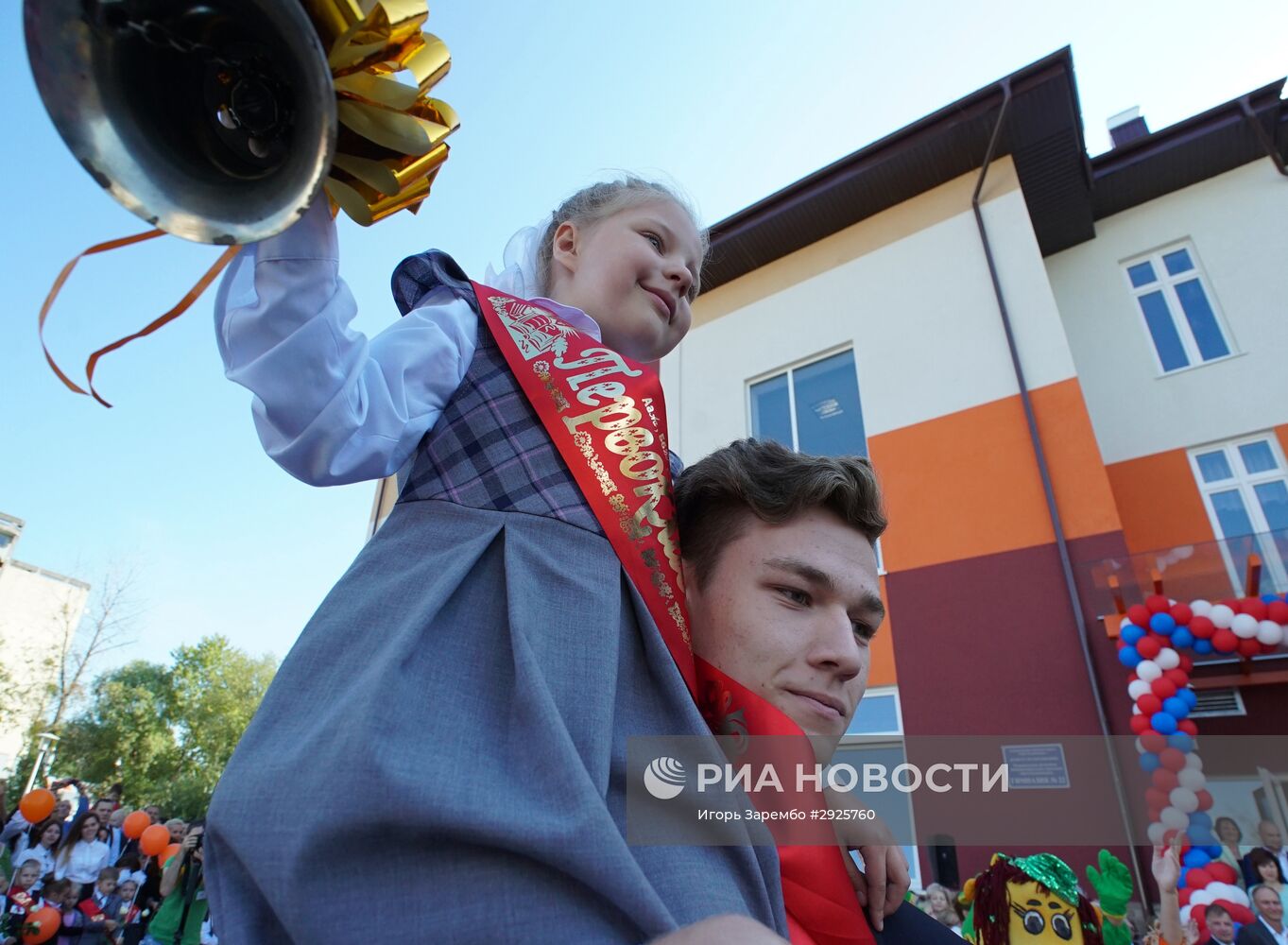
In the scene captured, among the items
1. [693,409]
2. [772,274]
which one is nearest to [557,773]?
[693,409]

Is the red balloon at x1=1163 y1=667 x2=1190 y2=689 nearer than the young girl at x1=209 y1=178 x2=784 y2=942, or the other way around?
the young girl at x1=209 y1=178 x2=784 y2=942

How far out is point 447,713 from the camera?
0.87m

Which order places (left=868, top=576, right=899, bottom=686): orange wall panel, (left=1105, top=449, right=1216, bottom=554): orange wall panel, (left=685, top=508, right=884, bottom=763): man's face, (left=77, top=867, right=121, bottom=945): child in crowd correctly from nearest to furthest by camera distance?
(left=685, top=508, right=884, bottom=763): man's face < (left=77, top=867, right=121, bottom=945): child in crowd < (left=868, top=576, right=899, bottom=686): orange wall panel < (left=1105, top=449, right=1216, bottom=554): orange wall panel

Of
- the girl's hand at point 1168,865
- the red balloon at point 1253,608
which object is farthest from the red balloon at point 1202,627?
the girl's hand at point 1168,865

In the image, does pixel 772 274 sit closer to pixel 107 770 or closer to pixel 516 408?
pixel 516 408

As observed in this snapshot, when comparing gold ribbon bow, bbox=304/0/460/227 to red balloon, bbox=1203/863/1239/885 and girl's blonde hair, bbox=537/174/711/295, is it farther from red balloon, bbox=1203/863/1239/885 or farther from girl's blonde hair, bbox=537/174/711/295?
red balloon, bbox=1203/863/1239/885

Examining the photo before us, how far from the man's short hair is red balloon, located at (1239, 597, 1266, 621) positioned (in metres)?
6.85

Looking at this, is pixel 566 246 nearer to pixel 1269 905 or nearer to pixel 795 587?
pixel 795 587

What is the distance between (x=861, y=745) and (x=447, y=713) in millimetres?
8686

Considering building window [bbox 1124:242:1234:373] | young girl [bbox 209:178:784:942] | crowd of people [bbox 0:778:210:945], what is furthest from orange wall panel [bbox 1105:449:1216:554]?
crowd of people [bbox 0:778:210:945]

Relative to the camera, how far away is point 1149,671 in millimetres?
6805

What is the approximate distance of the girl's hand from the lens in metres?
5.46

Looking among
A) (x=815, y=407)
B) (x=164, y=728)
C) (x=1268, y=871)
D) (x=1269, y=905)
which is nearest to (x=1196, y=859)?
(x=1268, y=871)

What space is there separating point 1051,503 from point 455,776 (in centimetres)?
873
